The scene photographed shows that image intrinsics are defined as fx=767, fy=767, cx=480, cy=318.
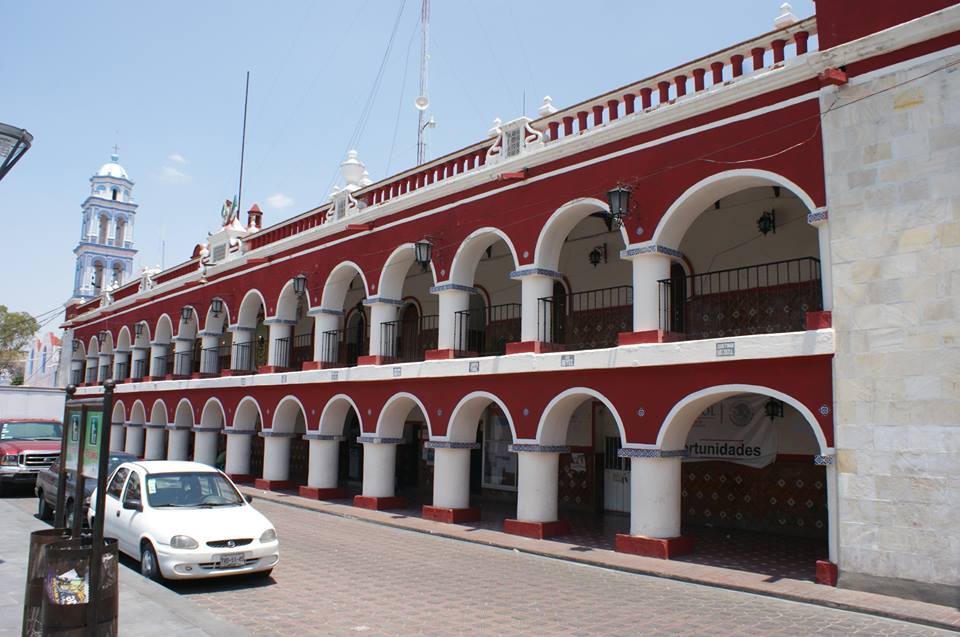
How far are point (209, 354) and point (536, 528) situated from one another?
1416 cm

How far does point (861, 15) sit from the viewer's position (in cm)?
951

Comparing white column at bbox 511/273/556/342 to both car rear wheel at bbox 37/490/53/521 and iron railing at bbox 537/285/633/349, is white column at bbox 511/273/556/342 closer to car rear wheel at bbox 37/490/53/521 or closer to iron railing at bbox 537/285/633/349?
iron railing at bbox 537/285/633/349

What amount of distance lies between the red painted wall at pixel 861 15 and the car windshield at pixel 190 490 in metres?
9.53

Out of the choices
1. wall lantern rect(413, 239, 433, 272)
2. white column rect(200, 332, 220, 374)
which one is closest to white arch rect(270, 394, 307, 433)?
white column rect(200, 332, 220, 374)

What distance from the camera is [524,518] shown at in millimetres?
12773

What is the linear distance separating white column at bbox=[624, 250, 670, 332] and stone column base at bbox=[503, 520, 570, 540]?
358 cm

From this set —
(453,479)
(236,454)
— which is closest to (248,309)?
(236,454)

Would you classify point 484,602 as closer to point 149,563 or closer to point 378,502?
point 149,563

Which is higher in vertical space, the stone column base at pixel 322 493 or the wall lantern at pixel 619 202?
the wall lantern at pixel 619 202

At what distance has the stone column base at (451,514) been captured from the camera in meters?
14.1

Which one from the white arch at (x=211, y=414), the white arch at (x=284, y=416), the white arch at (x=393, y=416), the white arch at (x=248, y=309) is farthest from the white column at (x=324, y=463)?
the white arch at (x=211, y=414)

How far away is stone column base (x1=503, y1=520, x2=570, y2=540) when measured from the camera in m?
12.4

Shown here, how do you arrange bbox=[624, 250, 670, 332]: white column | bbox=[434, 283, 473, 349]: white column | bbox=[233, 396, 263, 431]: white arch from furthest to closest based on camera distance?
bbox=[233, 396, 263, 431]: white arch
bbox=[434, 283, 473, 349]: white column
bbox=[624, 250, 670, 332]: white column

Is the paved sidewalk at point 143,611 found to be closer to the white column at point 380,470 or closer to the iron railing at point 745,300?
the iron railing at point 745,300
